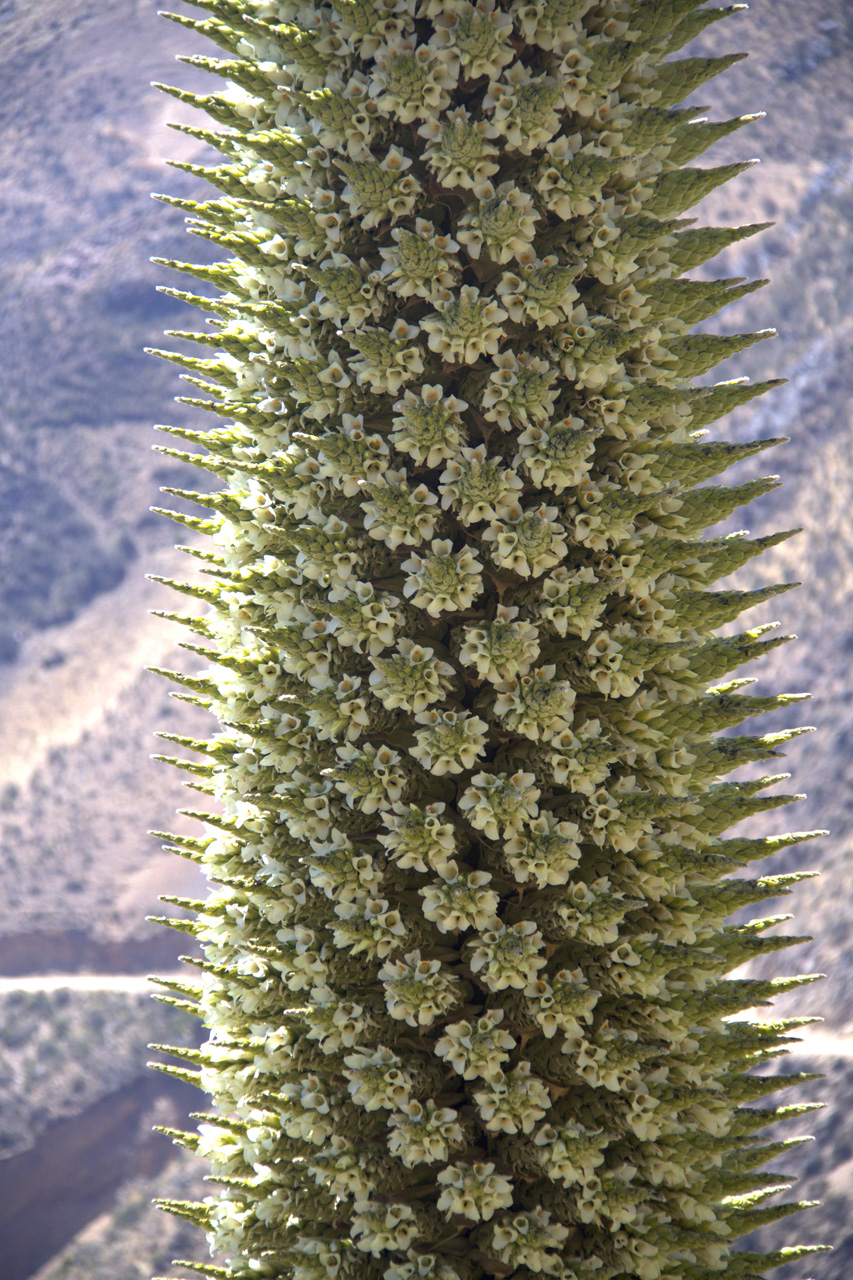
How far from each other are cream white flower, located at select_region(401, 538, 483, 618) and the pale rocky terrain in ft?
34.7

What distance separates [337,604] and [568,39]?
140 cm

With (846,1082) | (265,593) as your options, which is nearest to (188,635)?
(846,1082)

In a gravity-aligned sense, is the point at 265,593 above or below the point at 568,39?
below

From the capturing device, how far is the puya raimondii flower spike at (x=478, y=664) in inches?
84.8

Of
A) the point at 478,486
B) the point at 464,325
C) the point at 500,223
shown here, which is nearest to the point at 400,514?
the point at 478,486

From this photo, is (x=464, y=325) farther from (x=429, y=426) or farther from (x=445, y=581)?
(x=445, y=581)

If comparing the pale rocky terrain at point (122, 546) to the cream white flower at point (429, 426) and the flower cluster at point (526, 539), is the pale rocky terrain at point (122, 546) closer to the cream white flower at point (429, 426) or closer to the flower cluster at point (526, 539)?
the flower cluster at point (526, 539)

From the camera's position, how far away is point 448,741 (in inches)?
84.4

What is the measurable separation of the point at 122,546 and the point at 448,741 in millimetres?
21225

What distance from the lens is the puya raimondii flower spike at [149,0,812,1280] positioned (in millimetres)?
2154

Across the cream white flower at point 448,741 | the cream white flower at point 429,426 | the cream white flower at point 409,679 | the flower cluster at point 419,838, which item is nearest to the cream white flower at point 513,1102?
the flower cluster at point 419,838

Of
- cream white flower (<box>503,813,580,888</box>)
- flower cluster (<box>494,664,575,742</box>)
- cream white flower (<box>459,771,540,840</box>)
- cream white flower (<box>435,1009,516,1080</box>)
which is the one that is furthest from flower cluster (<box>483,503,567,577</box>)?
cream white flower (<box>435,1009,516,1080</box>)

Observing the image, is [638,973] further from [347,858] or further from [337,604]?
[337,604]

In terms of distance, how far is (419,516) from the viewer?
2.18m
